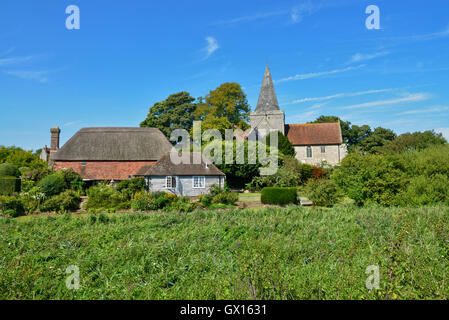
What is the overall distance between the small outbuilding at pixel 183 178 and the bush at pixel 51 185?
6.14 metres

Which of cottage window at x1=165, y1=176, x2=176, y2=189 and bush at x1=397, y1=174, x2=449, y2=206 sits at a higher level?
cottage window at x1=165, y1=176, x2=176, y2=189

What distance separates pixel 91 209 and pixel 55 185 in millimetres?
5570

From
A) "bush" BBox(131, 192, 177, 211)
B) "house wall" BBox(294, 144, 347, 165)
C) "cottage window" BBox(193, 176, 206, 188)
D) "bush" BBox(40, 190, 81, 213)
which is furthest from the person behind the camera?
"house wall" BBox(294, 144, 347, 165)

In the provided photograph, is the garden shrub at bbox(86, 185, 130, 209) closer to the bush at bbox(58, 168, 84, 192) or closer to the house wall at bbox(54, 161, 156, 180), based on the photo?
the bush at bbox(58, 168, 84, 192)

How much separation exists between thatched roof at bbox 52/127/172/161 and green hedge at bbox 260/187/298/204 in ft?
44.6

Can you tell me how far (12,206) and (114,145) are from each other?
1316 centimetres

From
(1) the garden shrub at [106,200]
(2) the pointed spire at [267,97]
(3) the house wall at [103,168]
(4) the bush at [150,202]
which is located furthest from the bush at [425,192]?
(2) the pointed spire at [267,97]

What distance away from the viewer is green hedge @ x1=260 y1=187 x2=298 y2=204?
1988cm

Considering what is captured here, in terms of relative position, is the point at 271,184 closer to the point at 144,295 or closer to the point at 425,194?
the point at 425,194

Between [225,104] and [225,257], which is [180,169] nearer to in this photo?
[225,257]

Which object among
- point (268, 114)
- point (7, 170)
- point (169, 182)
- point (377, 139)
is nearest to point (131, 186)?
point (169, 182)

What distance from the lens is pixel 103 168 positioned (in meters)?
27.8

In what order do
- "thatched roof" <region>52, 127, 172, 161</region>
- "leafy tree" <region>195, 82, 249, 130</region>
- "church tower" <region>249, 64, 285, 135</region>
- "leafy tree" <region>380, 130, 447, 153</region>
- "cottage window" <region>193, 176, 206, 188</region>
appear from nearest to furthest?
"cottage window" <region>193, 176, 206, 188</region> < "thatched roof" <region>52, 127, 172, 161</region> < "leafy tree" <region>195, 82, 249, 130</region> < "church tower" <region>249, 64, 285, 135</region> < "leafy tree" <region>380, 130, 447, 153</region>

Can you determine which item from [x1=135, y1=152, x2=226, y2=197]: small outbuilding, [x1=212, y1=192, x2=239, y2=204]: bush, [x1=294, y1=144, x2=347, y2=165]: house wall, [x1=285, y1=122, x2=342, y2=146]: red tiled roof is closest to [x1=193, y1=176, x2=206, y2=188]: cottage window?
[x1=135, y1=152, x2=226, y2=197]: small outbuilding
